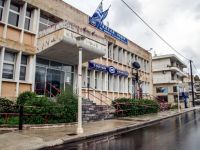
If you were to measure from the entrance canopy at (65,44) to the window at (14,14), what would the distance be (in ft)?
6.09

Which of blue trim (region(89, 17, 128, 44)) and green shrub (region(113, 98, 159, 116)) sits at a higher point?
blue trim (region(89, 17, 128, 44))

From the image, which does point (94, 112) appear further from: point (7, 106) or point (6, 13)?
point (6, 13)

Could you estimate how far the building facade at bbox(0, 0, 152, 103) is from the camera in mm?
13891

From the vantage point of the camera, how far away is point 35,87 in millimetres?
15430

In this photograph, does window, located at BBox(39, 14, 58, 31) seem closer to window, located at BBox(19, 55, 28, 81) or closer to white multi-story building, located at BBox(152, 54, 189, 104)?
window, located at BBox(19, 55, 28, 81)

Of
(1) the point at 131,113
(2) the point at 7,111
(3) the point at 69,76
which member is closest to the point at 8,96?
(2) the point at 7,111

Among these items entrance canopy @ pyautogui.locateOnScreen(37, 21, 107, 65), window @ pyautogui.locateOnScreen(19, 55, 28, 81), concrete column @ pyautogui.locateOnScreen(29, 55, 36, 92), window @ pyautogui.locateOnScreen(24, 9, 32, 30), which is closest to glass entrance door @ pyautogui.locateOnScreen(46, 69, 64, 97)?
entrance canopy @ pyautogui.locateOnScreen(37, 21, 107, 65)

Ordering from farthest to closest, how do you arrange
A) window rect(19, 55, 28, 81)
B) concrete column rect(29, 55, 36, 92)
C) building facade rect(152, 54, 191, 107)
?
1. building facade rect(152, 54, 191, 107)
2. concrete column rect(29, 55, 36, 92)
3. window rect(19, 55, 28, 81)

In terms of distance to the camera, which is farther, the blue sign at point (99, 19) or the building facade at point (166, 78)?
the building facade at point (166, 78)

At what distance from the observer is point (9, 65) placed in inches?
553

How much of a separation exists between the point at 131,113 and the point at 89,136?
1084cm

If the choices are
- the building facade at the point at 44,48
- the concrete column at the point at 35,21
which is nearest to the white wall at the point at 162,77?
the building facade at the point at 44,48

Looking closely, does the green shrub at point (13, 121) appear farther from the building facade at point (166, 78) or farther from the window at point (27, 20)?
the building facade at point (166, 78)

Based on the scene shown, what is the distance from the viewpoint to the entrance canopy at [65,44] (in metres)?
14.1
